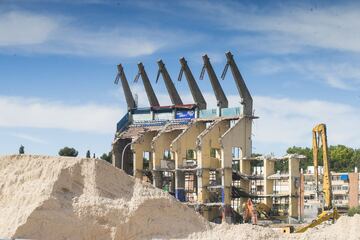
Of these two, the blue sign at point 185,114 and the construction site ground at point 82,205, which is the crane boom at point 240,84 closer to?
the blue sign at point 185,114

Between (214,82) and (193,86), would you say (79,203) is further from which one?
(193,86)

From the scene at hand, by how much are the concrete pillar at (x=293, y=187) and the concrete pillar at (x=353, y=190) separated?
1534 inches

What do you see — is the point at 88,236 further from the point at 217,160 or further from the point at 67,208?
the point at 217,160

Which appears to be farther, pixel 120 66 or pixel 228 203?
pixel 120 66

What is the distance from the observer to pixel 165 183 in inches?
3996

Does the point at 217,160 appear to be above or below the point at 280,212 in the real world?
above

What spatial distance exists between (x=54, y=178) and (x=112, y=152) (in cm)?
7063

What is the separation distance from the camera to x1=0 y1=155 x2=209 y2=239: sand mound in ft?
106

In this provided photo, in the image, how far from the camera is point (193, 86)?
10081 centimetres

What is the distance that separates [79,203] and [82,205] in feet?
0.61

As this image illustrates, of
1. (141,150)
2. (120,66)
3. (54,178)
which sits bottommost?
(54,178)

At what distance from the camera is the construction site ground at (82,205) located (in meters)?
32.4

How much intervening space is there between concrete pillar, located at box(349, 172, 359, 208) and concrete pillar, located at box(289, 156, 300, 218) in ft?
128

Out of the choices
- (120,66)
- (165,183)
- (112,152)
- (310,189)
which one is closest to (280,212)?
(165,183)
